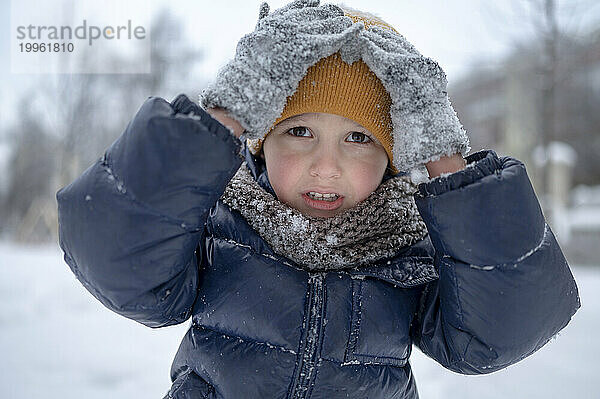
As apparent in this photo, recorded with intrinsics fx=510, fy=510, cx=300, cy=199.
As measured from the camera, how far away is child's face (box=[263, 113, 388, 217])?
1.00 meters

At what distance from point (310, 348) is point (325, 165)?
1.13 ft

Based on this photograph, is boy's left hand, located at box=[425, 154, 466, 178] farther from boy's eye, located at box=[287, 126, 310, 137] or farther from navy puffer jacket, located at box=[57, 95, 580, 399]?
boy's eye, located at box=[287, 126, 310, 137]

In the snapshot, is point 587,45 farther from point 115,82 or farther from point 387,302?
point 115,82

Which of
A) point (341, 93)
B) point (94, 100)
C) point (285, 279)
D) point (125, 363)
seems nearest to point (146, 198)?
point (285, 279)

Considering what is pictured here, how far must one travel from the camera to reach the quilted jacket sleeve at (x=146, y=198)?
30.7 inches

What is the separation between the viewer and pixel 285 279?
0.97 metres

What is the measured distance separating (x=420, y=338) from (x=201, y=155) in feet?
1.91

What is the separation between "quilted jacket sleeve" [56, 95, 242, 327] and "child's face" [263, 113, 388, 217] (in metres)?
0.20

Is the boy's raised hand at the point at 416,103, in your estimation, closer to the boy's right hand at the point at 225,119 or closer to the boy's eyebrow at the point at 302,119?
the boy's eyebrow at the point at 302,119

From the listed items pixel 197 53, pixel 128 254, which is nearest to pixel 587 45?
pixel 128 254

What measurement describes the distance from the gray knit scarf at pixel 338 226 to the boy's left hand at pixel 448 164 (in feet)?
0.47

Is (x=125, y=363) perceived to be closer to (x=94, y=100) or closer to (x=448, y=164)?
(x=448, y=164)

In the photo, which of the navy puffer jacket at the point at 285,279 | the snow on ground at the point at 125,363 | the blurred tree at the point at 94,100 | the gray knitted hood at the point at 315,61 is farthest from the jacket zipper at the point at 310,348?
the blurred tree at the point at 94,100

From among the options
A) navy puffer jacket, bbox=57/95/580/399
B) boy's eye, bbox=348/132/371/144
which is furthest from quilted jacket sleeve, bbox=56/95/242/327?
boy's eye, bbox=348/132/371/144
